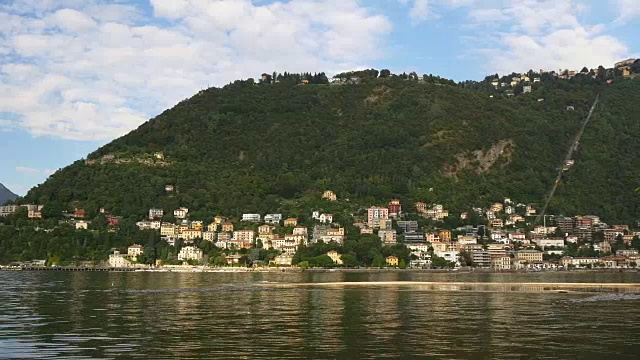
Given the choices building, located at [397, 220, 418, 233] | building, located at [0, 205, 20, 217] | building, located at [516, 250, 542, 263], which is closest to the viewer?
building, located at [516, 250, 542, 263]

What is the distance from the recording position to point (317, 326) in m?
35.5

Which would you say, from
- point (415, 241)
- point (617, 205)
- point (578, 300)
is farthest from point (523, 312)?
point (617, 205)

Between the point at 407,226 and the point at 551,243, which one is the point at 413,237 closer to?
the point at 407,226

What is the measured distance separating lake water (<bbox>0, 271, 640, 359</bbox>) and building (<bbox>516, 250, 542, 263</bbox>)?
10397 centimetres

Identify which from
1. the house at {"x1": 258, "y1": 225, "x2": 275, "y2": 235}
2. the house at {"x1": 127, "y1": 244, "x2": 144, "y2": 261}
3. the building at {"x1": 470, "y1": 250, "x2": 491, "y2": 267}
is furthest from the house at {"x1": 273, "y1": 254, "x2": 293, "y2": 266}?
the building at {"x1": 470, "y1": 250, "x2": 491, "y2": 267}

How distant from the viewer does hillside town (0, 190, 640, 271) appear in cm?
14900

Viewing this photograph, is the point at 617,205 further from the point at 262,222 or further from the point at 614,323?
the point at 614,323

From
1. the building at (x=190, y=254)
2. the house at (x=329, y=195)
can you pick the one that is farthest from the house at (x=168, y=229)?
the house at (x=329, y=195)

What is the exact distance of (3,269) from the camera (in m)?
134

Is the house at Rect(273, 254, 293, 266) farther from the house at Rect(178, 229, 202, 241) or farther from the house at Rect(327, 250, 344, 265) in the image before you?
the house at Rect(178, 229, 202, 241)

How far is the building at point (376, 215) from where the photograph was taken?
541 ft

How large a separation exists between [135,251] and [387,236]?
4729 centimetres

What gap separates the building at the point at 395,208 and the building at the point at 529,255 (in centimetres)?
2688

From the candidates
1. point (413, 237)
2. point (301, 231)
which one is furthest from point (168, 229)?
point (413, 237)
